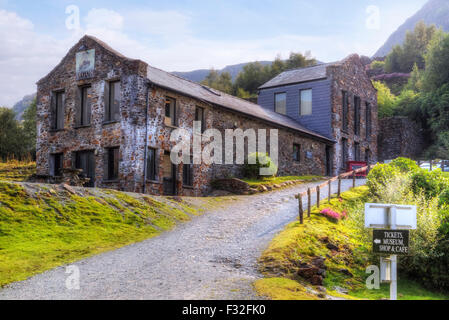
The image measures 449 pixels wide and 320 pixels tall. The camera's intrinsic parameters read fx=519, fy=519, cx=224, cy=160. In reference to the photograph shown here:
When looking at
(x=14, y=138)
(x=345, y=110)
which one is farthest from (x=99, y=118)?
(x=14, y=138)

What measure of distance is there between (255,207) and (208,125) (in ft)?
24.9

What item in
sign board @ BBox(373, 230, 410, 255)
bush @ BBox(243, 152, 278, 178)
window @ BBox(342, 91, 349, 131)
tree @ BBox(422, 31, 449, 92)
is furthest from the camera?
tree @ BBox(422, 31, 449, 92)

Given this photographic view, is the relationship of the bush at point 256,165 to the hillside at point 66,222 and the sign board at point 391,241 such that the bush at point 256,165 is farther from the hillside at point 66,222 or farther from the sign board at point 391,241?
the sign board at point 391,241

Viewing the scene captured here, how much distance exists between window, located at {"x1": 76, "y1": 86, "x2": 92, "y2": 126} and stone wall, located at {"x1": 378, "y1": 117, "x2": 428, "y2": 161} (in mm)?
28129

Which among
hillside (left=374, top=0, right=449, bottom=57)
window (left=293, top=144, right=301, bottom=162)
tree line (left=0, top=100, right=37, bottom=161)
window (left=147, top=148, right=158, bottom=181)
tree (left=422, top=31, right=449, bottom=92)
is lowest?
window (left=147, top=148, right=158, bottom=181)

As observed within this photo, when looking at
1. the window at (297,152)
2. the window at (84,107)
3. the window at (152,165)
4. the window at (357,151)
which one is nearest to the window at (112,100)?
the window at (84,107)

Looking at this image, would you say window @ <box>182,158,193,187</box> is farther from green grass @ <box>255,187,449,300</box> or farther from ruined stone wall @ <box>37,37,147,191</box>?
green grass @ <box>255,187,449,300</box>

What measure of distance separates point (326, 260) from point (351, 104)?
88.6 ft

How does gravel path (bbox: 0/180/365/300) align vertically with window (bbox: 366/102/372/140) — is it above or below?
below

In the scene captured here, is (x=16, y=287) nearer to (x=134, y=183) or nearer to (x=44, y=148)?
(x=134, y=183)

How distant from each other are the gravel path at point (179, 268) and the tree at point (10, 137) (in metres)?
29.3

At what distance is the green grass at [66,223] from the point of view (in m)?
12.6

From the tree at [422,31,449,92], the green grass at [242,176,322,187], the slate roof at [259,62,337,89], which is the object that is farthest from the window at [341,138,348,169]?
the tree at [422,31,449,92]

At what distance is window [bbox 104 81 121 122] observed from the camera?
81.2 ft
